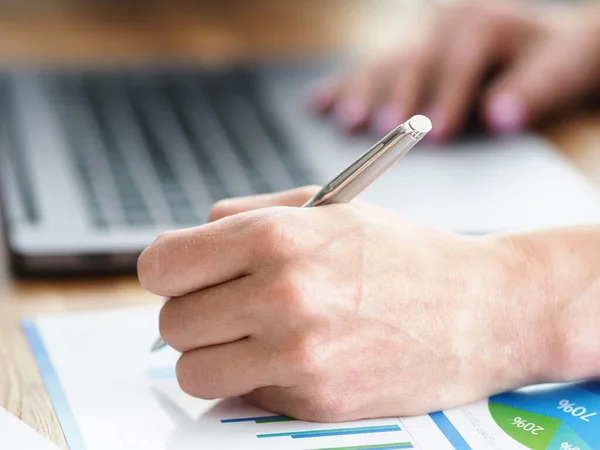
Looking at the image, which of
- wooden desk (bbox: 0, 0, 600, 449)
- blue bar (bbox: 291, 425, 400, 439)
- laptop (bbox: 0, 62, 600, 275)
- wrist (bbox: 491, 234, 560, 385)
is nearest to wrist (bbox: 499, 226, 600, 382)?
wrist (bbox: 491, 234, 560, 385)

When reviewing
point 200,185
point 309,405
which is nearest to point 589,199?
point 200,185

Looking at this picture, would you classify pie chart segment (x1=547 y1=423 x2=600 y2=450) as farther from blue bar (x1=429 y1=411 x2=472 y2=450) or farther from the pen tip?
the pen tip

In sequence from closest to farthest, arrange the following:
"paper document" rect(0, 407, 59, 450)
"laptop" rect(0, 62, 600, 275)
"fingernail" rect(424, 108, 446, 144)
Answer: "paper document" rect(0, 407, 59, 450) → "laptop" rect(0, 62, 600, 275) → "fingernail" rect(424, 108, 446, 144)

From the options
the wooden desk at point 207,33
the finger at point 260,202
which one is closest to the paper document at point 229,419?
the finger at point 260,202

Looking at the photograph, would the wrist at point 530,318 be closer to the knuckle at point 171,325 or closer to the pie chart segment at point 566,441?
the pie chart segment at point 566,441

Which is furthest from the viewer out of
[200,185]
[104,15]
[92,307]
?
[104,15]

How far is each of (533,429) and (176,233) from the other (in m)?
0.24

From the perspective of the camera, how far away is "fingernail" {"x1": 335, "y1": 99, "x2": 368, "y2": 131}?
1124 mm

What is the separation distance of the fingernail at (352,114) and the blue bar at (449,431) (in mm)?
565

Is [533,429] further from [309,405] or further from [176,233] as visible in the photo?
[176,233]

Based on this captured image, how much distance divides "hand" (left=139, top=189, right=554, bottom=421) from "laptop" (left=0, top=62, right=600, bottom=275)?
0.21 m

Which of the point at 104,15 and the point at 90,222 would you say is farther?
the point at 104,15

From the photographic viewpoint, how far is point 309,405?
0.58 metres

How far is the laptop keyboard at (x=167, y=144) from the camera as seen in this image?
870mm
